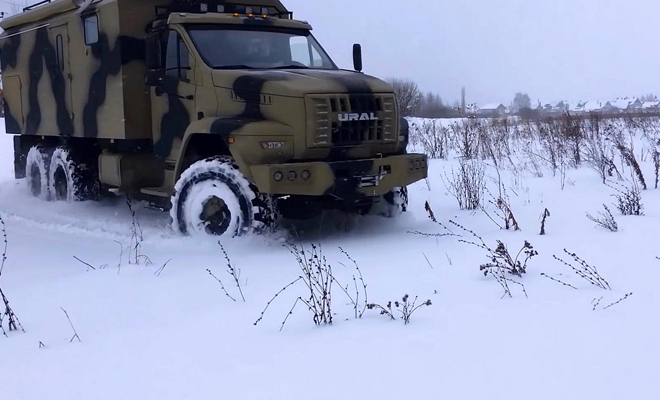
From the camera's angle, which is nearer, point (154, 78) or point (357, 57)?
point (154, 78)

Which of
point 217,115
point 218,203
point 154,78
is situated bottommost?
point 218,203

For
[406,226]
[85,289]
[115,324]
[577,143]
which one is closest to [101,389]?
[115,324]

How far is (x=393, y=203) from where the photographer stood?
324 inches

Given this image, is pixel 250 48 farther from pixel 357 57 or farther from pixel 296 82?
pixel 357 57

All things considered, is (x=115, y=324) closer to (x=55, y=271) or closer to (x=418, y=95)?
(x=55, y=271)

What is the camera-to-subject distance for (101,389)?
362 centimetres

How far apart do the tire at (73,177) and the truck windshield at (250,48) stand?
11.8 feet

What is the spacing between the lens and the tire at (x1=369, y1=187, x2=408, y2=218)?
27.0ft

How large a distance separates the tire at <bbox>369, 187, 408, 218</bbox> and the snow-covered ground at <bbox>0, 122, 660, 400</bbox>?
1006mm

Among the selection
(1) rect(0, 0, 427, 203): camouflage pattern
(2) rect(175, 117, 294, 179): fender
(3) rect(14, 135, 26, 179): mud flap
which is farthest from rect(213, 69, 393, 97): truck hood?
(3) rect(14, 135, 26, 179): mud flap

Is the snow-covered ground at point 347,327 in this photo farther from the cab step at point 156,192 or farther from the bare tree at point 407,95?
the bare tree at point 407,95

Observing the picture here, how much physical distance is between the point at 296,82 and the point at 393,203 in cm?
194

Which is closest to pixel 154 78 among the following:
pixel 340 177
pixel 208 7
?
pixel 208 7

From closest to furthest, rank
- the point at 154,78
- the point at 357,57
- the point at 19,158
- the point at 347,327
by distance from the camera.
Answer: the point at 347,327 → the point at 154,78 → the point at 357,57 → the point at 19,158
